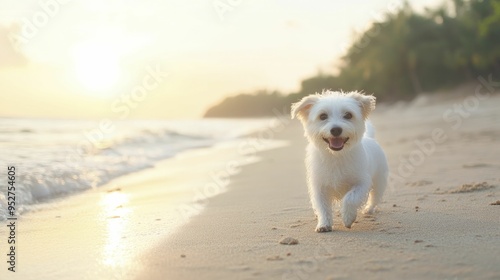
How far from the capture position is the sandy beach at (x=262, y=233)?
3.14 m

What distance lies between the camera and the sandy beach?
3.14 m

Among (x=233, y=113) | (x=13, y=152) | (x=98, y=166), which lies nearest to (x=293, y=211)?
(x=98, y=166)

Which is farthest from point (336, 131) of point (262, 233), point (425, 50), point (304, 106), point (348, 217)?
point (425, 50)

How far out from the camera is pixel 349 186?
4.65 metres

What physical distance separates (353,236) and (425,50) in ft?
129

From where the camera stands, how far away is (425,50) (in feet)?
133

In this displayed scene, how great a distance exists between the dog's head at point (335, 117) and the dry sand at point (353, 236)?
2.35 ft

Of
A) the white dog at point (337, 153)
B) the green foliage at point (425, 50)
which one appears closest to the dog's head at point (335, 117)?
the white dog at point (337, 153)

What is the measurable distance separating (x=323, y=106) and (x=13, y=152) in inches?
307

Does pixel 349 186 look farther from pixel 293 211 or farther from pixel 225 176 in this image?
pixel 225 176

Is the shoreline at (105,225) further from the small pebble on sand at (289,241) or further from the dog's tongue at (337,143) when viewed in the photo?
the dog's tongue at (337,143)

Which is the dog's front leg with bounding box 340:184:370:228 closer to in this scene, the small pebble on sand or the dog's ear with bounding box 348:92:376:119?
the small pebble on sand

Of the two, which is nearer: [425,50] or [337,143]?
[337,143]

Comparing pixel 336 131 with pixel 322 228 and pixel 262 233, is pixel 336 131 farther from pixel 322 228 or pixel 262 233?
pixel 262 233
